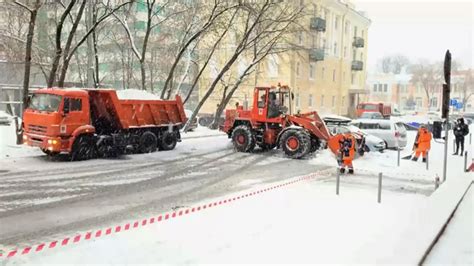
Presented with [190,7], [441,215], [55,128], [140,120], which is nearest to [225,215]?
[441,215]

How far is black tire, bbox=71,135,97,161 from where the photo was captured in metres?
16.7

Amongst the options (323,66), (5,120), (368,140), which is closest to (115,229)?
(368,140)

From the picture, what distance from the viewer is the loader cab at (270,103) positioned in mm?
20406

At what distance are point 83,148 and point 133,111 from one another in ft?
9.02

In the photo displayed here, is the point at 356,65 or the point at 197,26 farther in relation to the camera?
the point at 356,65

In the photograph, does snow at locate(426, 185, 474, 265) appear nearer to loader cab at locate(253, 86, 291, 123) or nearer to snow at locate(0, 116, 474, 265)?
snow at locate(0, 116, 474, 265)

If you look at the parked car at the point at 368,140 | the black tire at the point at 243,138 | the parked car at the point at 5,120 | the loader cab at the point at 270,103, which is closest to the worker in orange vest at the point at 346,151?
the loader cab at the point at 270,103

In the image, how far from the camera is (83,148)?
55.7 ft

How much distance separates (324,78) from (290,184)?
40.6 meters

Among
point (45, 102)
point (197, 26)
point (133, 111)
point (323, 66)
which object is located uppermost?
point (197, 26)

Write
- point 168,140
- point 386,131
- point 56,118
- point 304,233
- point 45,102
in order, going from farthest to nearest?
point 386,131, point 168,140, point 45,102, point 56,118, point 304,233

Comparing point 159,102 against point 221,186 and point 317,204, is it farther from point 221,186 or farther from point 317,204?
point 317,204

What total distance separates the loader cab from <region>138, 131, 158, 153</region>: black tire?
427cm

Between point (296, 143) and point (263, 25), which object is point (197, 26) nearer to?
point (263, 25)
